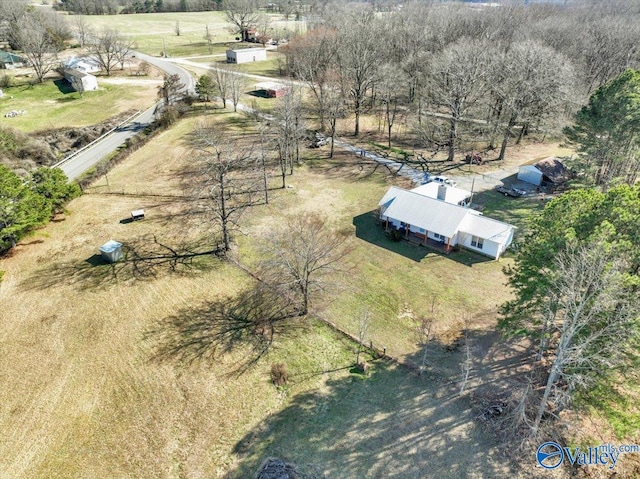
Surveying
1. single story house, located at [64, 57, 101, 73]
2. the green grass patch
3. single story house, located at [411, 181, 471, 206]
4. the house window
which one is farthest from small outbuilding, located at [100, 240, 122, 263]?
single story house, located at [64, 57, 101, 73]

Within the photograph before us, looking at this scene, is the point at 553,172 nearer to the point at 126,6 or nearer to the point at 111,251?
the point at 111,251

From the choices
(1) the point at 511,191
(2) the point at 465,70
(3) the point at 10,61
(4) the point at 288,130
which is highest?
(3) the point at 10,61

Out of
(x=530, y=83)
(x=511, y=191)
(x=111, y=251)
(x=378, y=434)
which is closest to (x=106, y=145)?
(x=111, y=251)

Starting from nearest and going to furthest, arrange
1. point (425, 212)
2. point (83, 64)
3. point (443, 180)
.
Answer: point (425, 212)
point (443, 180)
point (83, 64)

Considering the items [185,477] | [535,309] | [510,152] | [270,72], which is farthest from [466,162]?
[270,72]

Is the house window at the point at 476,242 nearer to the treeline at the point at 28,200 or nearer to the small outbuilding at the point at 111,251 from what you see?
the small outbuilding at the point at 111,251

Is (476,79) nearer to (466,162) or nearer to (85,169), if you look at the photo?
(466,162)

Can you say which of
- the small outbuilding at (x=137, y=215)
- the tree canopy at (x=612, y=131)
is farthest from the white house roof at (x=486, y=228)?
the small outbuilding at (x=137, y=215)

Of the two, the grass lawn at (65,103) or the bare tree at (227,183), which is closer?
the bare tree at (227,183)
